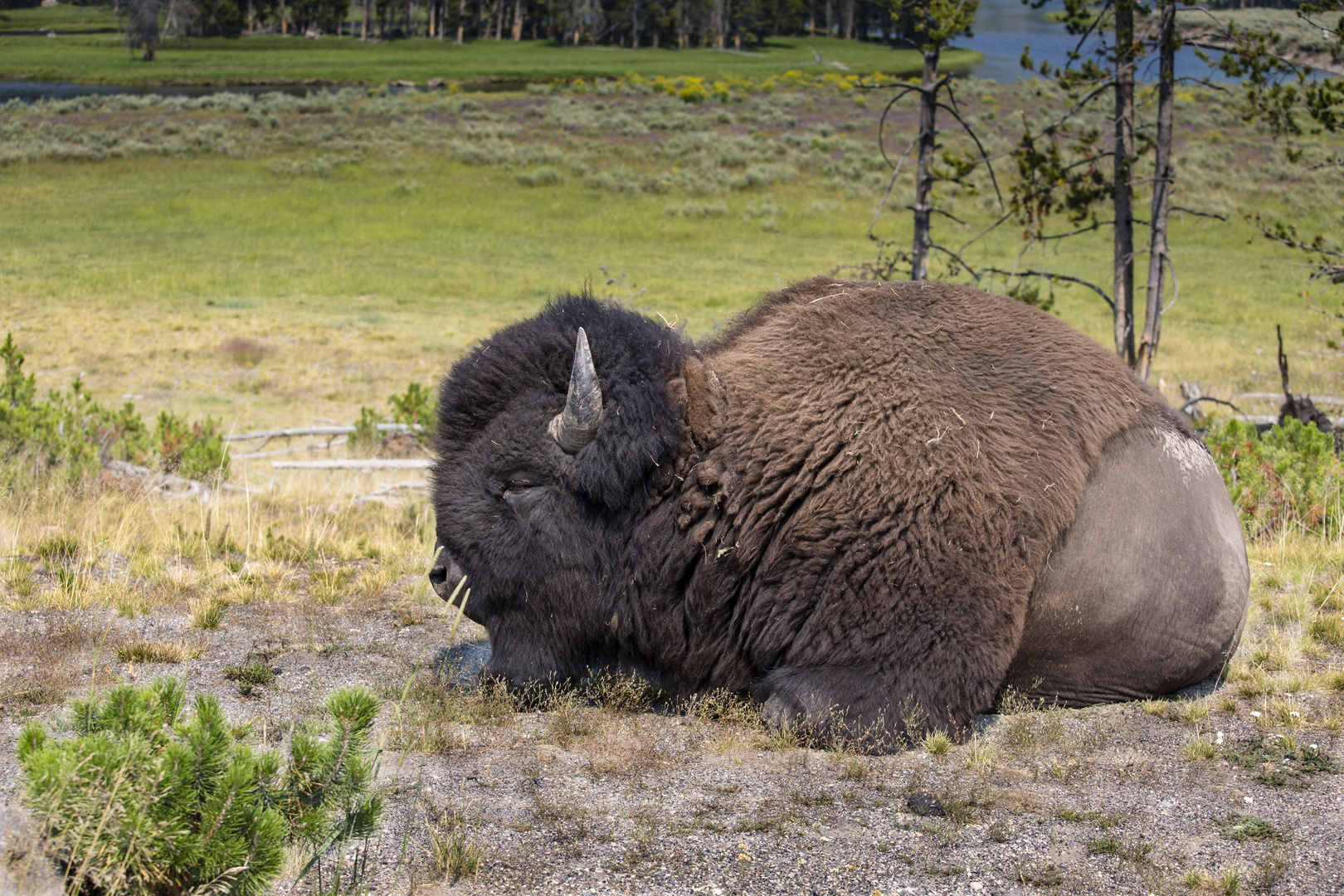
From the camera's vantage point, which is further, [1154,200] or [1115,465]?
[1154,200]

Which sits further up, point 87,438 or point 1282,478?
point 1282,478

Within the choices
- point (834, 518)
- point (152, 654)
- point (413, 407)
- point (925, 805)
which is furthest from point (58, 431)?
point (925, 805)

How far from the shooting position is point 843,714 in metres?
4.21

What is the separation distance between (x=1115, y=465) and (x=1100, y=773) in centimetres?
143

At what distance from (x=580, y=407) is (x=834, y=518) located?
116cm

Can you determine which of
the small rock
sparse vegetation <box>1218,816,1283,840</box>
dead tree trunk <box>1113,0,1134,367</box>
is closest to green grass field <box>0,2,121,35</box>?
dead tree trunk <box>1113,0,1134,367</box>

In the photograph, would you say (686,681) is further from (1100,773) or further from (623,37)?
(623,37)

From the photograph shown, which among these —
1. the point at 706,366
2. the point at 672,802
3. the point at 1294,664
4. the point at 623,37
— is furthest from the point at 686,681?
the point at 623,37

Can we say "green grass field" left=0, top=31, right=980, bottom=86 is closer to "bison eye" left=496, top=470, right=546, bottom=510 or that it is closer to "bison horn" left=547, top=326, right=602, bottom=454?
"bison eye" left=496, top=470, right=546, bottom=510

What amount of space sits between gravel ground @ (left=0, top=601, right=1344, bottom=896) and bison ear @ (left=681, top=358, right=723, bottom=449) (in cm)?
125

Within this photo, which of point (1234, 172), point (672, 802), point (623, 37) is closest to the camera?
point (672, 802)

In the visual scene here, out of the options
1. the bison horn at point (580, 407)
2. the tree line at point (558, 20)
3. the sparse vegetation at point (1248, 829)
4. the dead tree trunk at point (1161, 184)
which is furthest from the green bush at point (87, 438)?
the tree line at point (558, 20)

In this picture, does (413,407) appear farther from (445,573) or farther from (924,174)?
(445,573)

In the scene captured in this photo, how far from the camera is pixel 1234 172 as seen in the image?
4344cm
